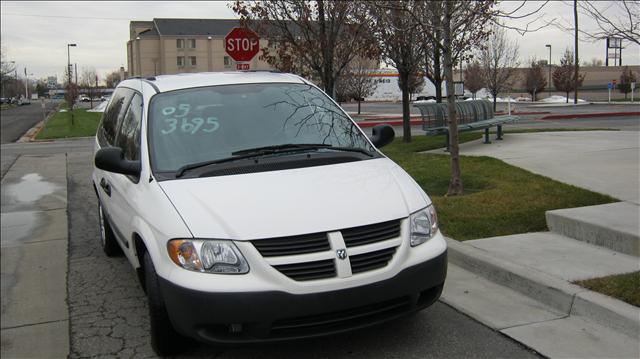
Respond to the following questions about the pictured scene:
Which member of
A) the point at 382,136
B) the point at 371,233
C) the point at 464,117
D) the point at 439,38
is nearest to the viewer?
the point at 371,233

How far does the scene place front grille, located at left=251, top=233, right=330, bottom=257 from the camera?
333 centimetres

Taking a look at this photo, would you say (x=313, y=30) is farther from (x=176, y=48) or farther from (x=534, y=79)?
(x=176, y=48)

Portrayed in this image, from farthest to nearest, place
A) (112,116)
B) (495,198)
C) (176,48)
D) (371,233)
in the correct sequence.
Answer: (176,48), (495,198), (112,116), (371,233)

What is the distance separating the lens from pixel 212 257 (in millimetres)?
3354

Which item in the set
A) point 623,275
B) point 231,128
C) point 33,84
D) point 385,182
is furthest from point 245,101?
point 33,84

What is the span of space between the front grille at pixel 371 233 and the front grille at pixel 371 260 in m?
0.07

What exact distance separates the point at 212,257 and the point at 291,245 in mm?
449

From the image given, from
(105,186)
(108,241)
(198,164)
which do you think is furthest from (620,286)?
(108,241)

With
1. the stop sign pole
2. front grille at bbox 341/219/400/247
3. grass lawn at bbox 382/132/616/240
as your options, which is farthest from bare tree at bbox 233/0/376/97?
front grille at bbox 341/219/400/247

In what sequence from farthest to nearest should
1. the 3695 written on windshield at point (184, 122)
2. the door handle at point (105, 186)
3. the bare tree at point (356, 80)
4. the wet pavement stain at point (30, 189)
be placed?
1. the bare tree at point (356, 80)
2. the wet pavement stain at point (30, 189)
3. the door handle at point (105, 186)
4. the 3695 written on windshield at point (184, 122)

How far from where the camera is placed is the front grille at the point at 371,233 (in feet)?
11.3

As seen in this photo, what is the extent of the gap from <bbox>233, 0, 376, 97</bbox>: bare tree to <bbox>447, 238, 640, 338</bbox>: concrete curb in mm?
7484

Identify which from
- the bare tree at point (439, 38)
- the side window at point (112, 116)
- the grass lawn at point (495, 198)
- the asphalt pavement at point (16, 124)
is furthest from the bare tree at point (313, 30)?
the asphalt pavement at point (16, 124)

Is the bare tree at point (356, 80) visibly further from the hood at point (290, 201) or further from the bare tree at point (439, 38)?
the hood at point (290, 201)
